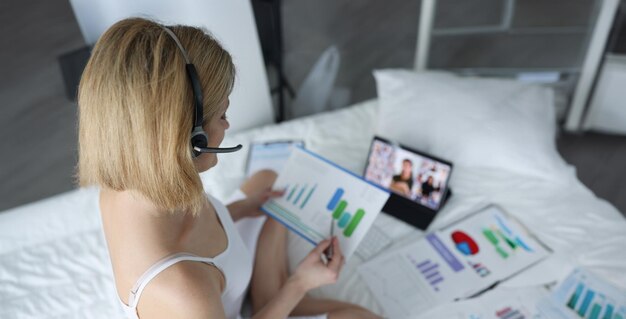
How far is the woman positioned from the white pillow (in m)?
0.85

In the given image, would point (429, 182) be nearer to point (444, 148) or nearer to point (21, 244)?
point (444, 148)

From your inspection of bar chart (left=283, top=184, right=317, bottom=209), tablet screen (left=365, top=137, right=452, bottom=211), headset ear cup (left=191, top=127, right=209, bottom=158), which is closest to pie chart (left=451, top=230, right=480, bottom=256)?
tablet screen (left=365, top=137, right=452, bottom=211)

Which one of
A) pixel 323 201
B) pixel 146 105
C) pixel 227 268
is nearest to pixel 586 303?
pixel 323 201

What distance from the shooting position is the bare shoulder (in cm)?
76

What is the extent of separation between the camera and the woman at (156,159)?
668 mm

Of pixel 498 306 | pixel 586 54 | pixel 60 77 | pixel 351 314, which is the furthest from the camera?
pixel 60 77

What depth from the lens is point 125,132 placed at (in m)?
0.68

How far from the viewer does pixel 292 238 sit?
1.36 m

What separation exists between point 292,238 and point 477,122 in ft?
2.35

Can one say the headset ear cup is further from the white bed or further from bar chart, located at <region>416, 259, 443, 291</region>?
bar chart, located at <region>416, 259, 443, 291</region>

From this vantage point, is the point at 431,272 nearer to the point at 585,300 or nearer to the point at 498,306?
the point at 498,306

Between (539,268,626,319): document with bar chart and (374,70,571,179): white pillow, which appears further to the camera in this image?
(374,70,571,179): white pillow

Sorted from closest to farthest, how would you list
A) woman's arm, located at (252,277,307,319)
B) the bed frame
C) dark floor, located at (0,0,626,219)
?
woman's arm, located at (252,277,307,319)
the bed frame
dark floor, located at (0,0,626,219)

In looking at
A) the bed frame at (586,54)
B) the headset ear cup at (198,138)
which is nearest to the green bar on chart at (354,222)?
the headset ear cup at (198,138)
